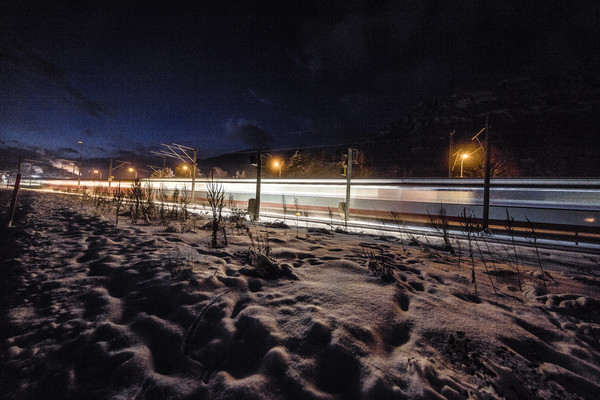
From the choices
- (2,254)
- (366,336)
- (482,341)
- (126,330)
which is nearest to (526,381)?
(482,341)

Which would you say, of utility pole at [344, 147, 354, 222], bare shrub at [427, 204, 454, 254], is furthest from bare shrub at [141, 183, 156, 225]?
utility pole at [344, 147, 354, 222]

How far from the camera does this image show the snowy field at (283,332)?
1662 millimetres

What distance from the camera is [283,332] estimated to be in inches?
85.7

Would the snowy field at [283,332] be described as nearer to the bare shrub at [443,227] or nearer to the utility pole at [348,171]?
the bare shrub at [443,227]

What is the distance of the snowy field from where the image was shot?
65.4 inches

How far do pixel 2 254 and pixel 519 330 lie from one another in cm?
859

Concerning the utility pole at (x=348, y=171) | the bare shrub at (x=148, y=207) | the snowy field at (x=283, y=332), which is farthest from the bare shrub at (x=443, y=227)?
the bare shrub at (x=148, y=207)

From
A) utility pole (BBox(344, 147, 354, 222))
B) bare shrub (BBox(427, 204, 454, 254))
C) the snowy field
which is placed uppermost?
utility pole (BBox(344, 147, 354, 222))

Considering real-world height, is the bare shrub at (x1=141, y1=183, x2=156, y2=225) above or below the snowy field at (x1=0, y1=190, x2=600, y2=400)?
above

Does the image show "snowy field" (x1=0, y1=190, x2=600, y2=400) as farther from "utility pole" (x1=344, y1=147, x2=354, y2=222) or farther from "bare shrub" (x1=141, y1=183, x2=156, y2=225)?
"utility pole" (x1=344, y1=147, x2=354, y2=222)

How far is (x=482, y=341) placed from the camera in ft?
7.08

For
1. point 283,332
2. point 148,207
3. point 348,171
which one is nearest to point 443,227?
point 283,332

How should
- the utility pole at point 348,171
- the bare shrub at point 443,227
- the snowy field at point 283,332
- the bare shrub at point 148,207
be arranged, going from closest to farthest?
the snowy field at point 283,332 < the bare shrub at point 443,227 < the bare shrub at point 148,207 < the utility pole at point 348,171

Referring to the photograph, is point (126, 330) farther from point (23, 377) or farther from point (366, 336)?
point (366, 336)
